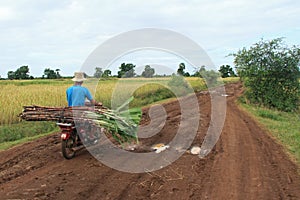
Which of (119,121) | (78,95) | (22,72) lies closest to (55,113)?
(78,95)

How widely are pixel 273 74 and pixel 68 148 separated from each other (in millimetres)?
13404

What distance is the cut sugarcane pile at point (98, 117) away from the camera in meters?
7.05

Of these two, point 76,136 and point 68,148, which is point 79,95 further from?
point 68,148

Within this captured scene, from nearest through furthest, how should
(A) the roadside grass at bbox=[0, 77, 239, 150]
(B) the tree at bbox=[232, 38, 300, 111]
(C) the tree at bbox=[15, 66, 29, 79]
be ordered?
(A) the roadside grass at bbox=[0, 77, 239, 150] < (B) the tree at bbox=[232, 38, 300, 111] < (C) the tree at bbox=[15, 66, 29, 79]

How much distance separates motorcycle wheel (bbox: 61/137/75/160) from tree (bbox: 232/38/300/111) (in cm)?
1280

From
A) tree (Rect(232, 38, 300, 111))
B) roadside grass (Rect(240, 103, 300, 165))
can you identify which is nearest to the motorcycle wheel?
roadside grass (Rect(240, 103, 300, 165))

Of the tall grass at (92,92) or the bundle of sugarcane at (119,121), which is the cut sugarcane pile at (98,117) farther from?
the tall grass at (92,92)

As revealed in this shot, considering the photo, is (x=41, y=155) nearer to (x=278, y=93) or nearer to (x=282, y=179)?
(x=282, y=179)

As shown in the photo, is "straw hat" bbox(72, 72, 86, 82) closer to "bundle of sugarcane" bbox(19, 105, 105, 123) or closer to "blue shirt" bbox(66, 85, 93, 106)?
"blue shirt" bbox(66, 85, 93, 106)

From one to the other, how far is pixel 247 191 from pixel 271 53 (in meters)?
13.6

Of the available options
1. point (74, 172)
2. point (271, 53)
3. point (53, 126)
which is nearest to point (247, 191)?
point (74, 172)

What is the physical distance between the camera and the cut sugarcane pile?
7.05m

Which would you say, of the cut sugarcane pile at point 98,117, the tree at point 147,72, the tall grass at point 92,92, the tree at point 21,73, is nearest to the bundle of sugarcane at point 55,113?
→ the cut sugarcane pile at point 98,117

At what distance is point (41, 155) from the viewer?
761 cm
